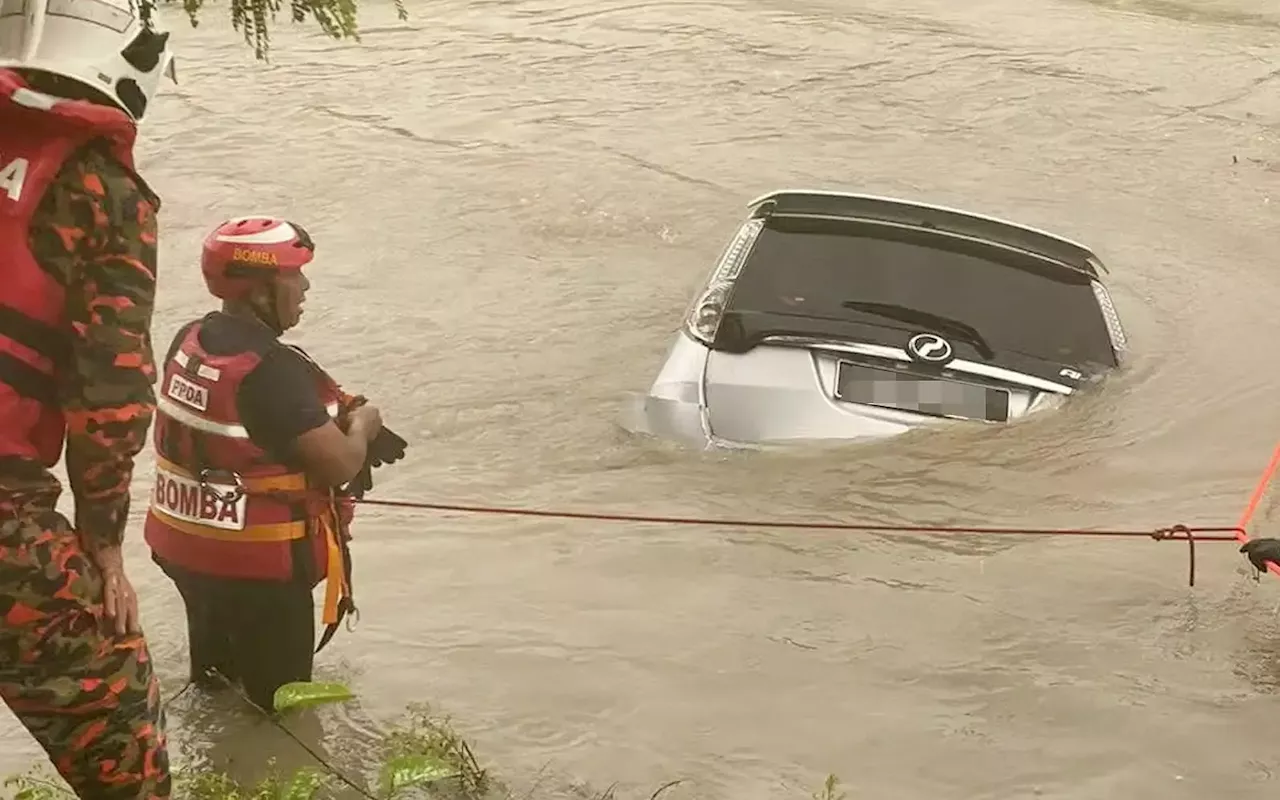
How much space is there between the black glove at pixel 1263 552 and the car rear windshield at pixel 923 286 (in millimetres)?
1637

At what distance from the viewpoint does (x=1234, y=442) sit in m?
7.89

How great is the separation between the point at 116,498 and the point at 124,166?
0.66m

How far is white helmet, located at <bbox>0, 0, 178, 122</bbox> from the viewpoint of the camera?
2.89m

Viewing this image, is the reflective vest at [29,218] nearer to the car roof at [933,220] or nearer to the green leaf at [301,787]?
the green leaf at [301,787]

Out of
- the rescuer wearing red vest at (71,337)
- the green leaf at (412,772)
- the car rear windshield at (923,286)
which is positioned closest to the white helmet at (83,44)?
the rescuer wearing red vest at (71,337)

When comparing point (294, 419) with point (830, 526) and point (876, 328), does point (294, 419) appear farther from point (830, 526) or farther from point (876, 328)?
point (876, 328)

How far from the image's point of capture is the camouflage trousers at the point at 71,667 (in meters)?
3.04

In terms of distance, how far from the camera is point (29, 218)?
2.86 metres

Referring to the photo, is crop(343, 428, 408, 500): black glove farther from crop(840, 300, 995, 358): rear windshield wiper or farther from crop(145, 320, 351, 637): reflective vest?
crop(840, 300, 995, 358): rear windshield wiper

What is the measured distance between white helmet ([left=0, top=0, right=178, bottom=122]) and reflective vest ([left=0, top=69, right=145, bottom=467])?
0.18 feet

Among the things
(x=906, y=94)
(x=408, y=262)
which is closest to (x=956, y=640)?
(x=408, y=262)

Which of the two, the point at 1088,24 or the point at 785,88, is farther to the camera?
the point at 1088,24

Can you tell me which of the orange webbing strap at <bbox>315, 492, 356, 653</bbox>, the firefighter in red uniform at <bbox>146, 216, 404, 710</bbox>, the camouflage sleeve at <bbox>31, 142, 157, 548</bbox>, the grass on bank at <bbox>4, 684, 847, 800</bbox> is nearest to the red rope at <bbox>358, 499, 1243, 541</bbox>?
the orange webbing strap at <bbox>315, 492, 356, 653</bbox>

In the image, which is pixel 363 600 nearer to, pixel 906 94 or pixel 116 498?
pixel 116 498
